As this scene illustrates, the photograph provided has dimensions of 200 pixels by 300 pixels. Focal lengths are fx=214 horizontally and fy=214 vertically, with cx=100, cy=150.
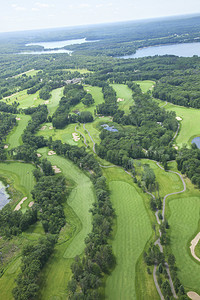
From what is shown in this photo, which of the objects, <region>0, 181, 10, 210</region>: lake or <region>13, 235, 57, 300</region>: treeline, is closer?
<region>13, 235, 57, 300</region>: treeline

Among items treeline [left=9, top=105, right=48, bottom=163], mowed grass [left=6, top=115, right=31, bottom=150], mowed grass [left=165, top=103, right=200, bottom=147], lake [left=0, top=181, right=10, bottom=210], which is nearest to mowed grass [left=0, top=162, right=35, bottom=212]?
treeline [left=9, top=105, right=48, bottom=163]

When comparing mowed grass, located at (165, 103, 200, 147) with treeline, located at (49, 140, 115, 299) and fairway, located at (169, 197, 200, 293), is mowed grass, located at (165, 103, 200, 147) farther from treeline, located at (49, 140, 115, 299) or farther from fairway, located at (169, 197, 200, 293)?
treeline, located at (49, 140, 115, 299)

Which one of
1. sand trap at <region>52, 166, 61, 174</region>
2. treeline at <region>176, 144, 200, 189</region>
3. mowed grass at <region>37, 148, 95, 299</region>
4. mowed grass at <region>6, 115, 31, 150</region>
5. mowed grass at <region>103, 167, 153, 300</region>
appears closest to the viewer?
mowed grass at <region>103, 167, 153, 300</region>

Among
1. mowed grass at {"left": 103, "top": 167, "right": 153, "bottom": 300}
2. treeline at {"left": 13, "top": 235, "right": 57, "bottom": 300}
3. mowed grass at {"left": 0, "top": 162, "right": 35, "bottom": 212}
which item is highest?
treeline at {"left": 13, "top": 235, "right": 57, "bottom": 300}

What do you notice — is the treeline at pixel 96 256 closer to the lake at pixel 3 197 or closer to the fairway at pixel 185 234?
the fairway at pixel 185 234

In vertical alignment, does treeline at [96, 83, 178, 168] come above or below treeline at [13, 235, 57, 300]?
above

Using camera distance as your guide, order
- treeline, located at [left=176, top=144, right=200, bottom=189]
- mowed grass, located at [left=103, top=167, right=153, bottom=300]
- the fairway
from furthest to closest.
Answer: treeline, located at [left=176, top=144, right=200, bottom=189]
the fairway
mowed grass, located at [left=103, top=167, right=153, bottom=300]

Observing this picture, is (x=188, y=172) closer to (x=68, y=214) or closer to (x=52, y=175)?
(x=68, y=214)

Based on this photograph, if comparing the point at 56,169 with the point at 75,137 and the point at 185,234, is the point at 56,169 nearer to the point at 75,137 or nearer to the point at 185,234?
the point at 75,137
